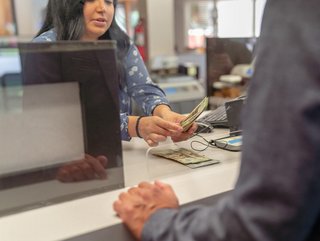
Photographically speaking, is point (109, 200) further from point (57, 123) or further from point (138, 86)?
point (138, 86)

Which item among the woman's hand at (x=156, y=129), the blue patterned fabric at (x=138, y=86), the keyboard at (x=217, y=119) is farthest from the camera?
the blue patterned fabric at (x=138, y=86)

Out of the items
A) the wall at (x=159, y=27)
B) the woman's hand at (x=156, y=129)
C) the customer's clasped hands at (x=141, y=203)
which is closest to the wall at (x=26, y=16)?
the wall at (x=159, y=27)

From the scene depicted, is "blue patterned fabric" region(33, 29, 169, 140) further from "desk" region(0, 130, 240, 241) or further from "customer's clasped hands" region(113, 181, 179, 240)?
"customer's clasped hands" region(113, 181, 179, 240)

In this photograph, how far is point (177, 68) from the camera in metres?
3.38

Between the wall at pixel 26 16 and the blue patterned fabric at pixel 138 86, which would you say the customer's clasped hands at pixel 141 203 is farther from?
the wall at pixel 26 16

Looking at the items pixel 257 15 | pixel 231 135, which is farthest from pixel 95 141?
pixel 257 15

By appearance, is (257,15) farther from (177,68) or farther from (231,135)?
(177,68)

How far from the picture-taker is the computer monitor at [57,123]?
2.27ft

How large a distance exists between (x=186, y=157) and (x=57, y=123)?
35 centimetres

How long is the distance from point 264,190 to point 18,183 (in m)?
0.47

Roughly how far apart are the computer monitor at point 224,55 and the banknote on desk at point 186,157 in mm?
936

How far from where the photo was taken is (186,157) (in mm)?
935

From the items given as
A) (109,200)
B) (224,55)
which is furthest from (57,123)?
(224,55)

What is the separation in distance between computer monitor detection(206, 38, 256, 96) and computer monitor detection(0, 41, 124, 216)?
3.89ft
